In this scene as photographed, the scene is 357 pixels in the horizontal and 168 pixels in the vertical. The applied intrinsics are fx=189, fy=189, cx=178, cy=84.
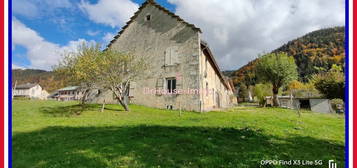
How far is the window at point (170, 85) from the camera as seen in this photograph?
641 inches

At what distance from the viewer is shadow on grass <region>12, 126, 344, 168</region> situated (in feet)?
14.0

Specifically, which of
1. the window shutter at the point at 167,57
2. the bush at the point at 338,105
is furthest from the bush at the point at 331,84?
the window shutter at the point at 167,57

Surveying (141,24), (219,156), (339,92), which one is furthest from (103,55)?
(339,92)

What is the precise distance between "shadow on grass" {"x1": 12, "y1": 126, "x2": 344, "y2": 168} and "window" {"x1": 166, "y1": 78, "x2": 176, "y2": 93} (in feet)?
30.3

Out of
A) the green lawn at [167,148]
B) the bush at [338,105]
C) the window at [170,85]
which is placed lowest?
the bush at [338,105]

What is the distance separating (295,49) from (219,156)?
86.5 meters

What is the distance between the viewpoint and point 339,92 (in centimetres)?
2097

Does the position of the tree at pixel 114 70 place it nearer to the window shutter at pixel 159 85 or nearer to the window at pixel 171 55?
the window shutter at pixel 159 85

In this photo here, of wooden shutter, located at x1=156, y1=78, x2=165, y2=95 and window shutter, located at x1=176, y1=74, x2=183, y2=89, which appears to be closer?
window shutter, located at x1=176, y1=74, x2=183, y2=89

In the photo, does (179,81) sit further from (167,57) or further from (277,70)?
(277,70)

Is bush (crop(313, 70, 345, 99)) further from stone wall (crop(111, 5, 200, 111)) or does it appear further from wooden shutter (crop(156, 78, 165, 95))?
wooden shutter (crop(156, 78, 165, 95))

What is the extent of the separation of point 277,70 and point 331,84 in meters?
6.79

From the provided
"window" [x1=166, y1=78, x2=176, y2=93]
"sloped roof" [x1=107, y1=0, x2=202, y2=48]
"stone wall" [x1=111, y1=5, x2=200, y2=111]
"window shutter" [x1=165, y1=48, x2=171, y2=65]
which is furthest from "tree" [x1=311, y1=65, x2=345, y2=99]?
"window shutter" [x1=165, y1=48, x2=171, y2=65]

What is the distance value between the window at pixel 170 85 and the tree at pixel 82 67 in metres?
5.85
